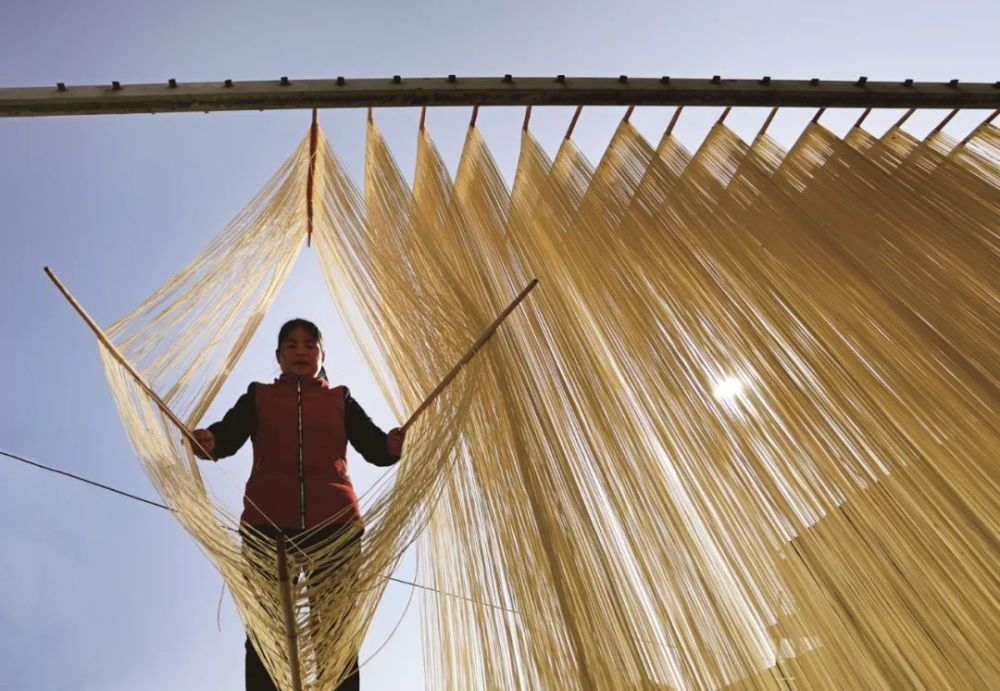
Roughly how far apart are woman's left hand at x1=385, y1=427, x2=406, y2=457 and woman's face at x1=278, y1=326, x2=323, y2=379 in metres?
0.27

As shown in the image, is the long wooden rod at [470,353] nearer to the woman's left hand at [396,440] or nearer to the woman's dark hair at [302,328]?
the woman's left hand at [396,440]

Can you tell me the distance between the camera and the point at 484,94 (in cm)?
217

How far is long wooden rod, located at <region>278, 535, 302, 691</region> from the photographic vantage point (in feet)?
3.35

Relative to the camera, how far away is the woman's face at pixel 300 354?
1762 mm

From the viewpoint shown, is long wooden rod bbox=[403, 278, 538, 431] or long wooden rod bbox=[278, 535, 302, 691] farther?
long wooden rod bbox=[403, 278, 538, 431]

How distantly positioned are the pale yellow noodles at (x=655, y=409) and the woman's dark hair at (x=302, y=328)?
0.30 feet

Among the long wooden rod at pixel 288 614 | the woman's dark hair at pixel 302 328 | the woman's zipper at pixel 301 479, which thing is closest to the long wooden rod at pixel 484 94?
the woman's dark hair at pixel 302 328

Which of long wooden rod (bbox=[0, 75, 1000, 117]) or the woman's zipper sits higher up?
long wooden rod (bbox=[0, 75, 1000, 117])

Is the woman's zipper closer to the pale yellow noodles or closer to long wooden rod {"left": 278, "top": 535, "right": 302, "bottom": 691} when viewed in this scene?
the pale yellow noodles

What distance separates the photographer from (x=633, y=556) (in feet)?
4.67

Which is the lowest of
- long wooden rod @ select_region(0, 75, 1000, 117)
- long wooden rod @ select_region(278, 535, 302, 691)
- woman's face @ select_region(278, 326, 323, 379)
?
long wooden rod @ select_region(278, 535, 302, 691)

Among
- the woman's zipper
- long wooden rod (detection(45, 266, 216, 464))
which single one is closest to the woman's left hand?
the woman's zipper

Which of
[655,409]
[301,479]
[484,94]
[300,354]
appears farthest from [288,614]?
[484,94]

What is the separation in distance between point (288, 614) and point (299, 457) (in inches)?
22.0
